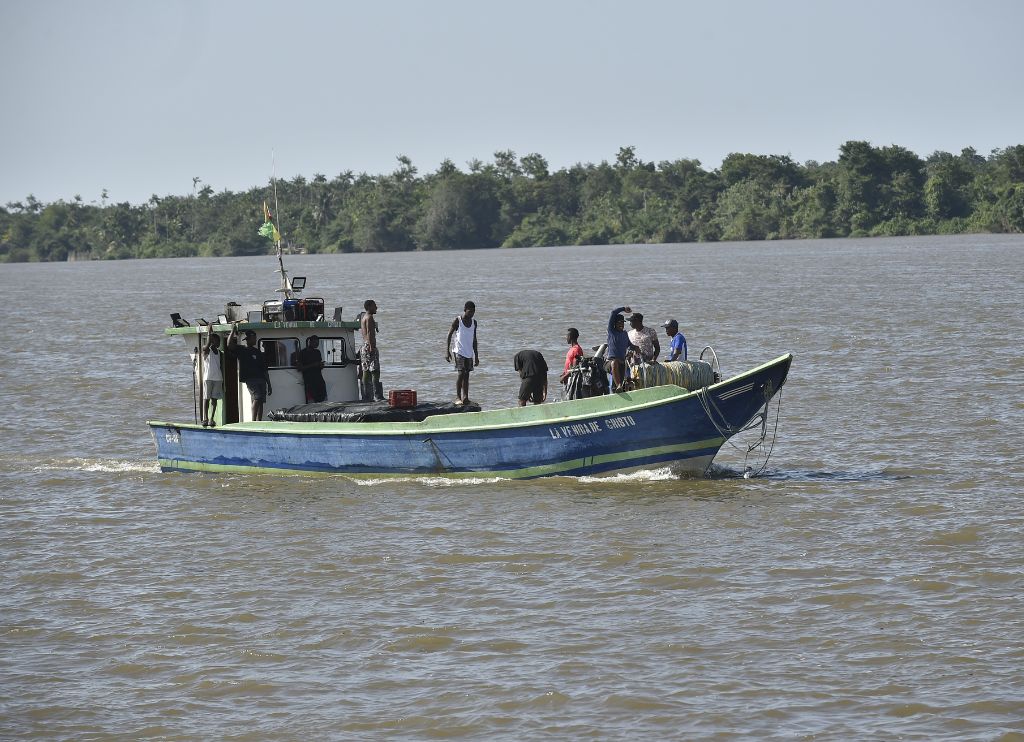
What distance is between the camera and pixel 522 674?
10.6 meters

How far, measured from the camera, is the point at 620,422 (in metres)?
16.5

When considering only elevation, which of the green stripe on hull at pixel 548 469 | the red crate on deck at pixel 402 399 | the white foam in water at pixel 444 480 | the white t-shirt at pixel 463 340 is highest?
the white t-shirt at pixel 463 340

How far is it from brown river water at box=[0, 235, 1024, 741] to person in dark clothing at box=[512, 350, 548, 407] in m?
1.28

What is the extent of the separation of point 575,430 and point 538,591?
4.15 meters

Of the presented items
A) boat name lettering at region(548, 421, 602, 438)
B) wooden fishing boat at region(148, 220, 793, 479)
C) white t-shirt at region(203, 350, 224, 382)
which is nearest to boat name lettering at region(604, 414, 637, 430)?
wooden fishing boat at region(148, 220, 793, 479)

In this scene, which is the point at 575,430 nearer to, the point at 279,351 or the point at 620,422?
the point at 620,422

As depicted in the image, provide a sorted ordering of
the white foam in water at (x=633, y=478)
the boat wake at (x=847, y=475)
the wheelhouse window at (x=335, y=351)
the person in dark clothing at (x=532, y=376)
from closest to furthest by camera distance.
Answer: the white foam in water at (x=633, y=478) → the boat wake at (x=847, y=475) → the person in dark clothing at (x=532, y=376) → the wheelhouse window at (x=335, y=351)

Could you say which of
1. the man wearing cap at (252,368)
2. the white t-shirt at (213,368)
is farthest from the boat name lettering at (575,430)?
the white t-shirt at (213,368)

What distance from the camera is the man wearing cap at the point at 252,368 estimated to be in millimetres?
18344

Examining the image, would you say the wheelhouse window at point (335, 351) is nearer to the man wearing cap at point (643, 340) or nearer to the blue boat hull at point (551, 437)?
the blue boat hull at point (551, 437)

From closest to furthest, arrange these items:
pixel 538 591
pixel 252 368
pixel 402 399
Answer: pixel 538 591 < pixel 402 399 < pixel 252 368

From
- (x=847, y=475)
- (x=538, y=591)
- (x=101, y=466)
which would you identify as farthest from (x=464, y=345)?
(x=538, y=591)

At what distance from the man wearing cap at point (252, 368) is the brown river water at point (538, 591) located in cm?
104

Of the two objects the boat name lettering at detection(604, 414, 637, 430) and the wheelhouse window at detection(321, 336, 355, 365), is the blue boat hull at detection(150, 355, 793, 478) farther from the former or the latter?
the wheelhouse window at detection(321, 336, 355, 365)
